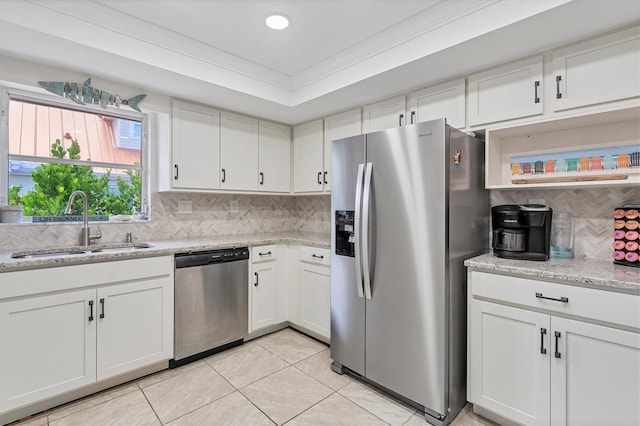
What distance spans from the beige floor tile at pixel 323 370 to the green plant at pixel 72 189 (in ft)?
6.84

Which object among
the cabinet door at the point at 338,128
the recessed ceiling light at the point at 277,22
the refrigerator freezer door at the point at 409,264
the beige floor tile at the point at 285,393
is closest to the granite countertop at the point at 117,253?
the cabinet door at the point at 338,128

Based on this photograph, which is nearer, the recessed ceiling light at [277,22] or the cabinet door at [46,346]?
the cabinet door at [46,346]

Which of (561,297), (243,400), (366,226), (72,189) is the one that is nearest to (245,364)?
(243,400)

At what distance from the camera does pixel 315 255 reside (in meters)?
2.93

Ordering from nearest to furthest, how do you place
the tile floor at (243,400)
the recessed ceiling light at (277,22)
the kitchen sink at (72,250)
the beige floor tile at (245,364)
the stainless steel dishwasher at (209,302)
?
the tile floor at (243,400), the recessed ceiling light at (277,22), the kitchen sink at (72,250), the beige floor tile at (245,364), the stainless steel dishwasher at (209,302)

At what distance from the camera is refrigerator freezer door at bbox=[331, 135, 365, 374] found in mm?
2236

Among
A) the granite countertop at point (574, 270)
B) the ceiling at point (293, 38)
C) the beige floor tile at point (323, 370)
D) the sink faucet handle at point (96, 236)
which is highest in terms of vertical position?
the ceiling at point (293, 38)

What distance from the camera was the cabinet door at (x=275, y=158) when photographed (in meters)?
3.43

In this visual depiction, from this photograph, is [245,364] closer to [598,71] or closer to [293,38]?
[293,38]

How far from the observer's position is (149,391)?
2174 mm

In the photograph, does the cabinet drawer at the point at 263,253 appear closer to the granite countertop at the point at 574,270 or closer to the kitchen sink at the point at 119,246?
the kitchen sink at the point at 119,246

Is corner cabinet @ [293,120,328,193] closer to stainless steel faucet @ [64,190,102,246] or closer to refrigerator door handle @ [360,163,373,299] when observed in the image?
refrigerator door handle @ [360,163,373,299]

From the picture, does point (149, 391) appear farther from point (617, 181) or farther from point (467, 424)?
point (617, 181)

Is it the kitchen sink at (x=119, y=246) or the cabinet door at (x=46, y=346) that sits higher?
the kitchen sink at (x=119, y=246)
